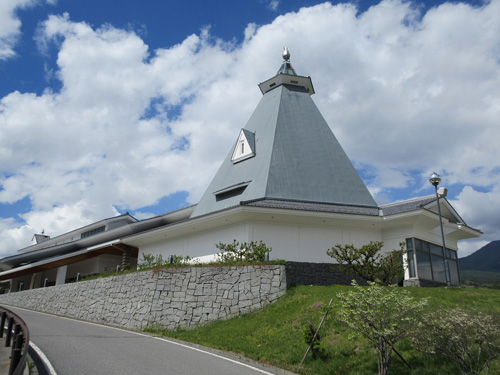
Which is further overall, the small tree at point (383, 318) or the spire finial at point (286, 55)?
the spire finial at point (286, 55)

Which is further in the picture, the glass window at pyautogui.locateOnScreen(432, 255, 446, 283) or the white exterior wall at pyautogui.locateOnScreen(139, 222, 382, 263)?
the glass window at pyautogui.locateOnScreen(432, 255, 446, 283)

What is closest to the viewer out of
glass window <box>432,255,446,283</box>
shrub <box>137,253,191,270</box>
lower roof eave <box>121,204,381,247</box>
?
shrub <box>137,253,191,270</box>

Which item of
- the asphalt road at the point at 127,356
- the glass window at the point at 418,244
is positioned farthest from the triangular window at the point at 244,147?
the asphalt road at the point at 127,356

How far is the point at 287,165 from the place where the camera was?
24.3 metres

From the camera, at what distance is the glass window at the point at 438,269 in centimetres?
2263

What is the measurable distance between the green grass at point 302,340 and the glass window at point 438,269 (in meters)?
6.25

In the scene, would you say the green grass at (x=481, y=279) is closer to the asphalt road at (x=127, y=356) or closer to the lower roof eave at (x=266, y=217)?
the lower roof eave at (x=266, y=217)

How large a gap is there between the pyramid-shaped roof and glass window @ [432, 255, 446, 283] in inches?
175

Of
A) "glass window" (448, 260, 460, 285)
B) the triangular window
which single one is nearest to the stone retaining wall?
the triangular window

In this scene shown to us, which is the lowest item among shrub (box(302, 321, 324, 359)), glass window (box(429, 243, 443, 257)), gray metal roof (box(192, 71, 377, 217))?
shrub (box(302, 321, 324, 359))

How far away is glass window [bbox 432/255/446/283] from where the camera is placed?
74.3 feet

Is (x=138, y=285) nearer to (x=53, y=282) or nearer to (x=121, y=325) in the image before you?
(x=121, y=325)

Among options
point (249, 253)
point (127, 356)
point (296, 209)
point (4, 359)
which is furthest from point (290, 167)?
point (4, 359)

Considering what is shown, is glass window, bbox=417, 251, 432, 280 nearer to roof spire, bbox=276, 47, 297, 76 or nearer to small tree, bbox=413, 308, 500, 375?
small tree, bbox=413, 308, 500, 375
